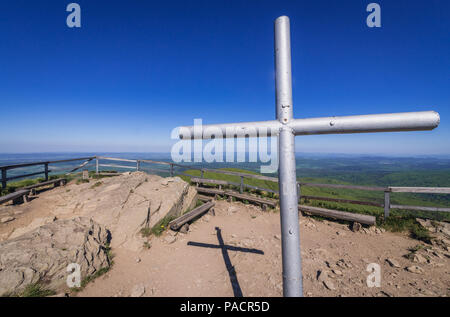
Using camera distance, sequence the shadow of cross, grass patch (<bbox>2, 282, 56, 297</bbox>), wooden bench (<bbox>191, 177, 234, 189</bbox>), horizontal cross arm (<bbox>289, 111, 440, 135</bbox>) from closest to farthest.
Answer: horizontal cross arm (<bbox>289, 111, 440, 135</bbox>)
grass patch (<bbox>2, 282, 56, 297</bbox>)
the shadow of cross
wooden bench (<bbox>191, 177, 234, 189</bbox>)

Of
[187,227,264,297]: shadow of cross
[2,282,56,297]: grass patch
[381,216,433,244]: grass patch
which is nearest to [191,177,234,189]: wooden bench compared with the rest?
[187,227,264,297]: shadow of cross

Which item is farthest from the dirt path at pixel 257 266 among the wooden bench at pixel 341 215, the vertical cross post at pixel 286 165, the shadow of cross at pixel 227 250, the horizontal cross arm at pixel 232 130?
the horizontal cross arm at pixel 232 130

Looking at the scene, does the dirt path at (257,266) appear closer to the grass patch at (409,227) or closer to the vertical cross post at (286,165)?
the grass patch at (409,227)

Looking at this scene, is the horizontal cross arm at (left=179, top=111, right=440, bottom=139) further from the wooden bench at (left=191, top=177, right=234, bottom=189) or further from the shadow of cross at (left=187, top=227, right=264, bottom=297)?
the wooden bench at (left=191, top=177, right=234, bottom=189)
